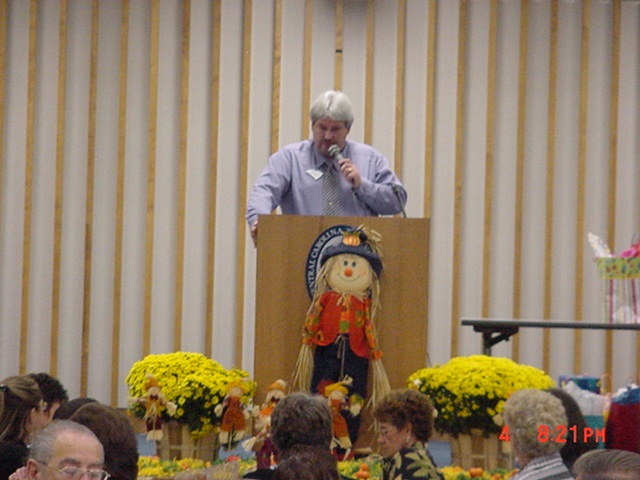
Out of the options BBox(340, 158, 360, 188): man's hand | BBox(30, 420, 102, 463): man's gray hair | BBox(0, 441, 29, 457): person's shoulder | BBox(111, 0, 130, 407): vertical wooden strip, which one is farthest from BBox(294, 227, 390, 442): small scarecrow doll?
BBox(111, 0, 130, 407): vertical wooden strip

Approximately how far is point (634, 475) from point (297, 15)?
495cm

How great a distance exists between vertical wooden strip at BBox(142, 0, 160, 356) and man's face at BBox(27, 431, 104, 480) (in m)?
4.33

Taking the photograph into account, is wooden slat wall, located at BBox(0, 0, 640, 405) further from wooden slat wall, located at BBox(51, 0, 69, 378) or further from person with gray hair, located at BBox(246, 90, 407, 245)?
person with gray hair, located at BBox(246, 90, 407, 245)

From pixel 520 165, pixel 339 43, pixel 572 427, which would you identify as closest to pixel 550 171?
pixel 520 165

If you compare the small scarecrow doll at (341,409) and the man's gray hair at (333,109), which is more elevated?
the man's gray hair at (333,109)

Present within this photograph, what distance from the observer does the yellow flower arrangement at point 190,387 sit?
383 cm

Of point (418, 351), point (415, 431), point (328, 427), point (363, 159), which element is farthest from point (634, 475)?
point (363, 159)

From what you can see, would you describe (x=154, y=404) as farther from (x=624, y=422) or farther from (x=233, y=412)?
(x=624, y=422)

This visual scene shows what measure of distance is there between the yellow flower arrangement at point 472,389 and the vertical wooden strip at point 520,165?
249 cm

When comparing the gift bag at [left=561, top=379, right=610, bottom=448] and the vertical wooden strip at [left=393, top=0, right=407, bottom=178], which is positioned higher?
the vertical wooden strip at [left=393, top=0, right=407, bottom=178]

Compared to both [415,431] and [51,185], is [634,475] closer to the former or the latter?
[415,431]

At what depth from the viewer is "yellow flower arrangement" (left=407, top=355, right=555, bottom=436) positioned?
375 cm

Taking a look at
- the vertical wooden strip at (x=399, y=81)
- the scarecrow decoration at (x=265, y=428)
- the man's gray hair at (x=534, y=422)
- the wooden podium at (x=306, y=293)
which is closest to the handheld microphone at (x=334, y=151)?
the wooden podium at (x=306, y=293)

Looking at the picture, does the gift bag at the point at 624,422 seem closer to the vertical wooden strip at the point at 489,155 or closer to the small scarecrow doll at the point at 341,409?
the small scarecrow doll at the point at 341,409
